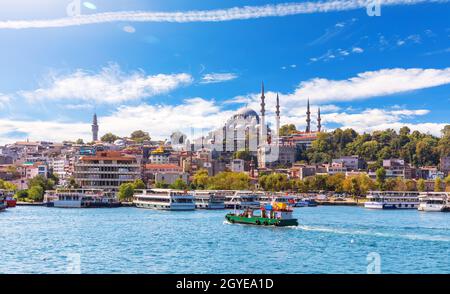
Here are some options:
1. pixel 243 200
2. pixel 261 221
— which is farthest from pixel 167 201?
pixel 261 221

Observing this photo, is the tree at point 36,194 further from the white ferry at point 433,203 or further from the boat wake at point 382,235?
the boat wake at point 382,235

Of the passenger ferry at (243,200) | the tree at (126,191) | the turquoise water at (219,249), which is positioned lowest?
the turquoise water at (219,249)

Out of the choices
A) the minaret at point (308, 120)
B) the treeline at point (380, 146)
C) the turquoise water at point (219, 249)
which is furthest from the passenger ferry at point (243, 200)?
the minaret at point (308, 120)

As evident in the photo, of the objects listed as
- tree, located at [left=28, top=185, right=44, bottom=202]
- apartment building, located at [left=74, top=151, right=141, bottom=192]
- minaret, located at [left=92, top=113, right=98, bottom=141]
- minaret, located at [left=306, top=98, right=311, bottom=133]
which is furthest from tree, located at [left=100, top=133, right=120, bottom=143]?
tree, located at [left=28, top=185, right=44, bottom=202]

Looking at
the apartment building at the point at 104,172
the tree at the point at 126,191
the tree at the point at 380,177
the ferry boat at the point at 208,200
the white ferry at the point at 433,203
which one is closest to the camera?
the white ferry at the point at 433,203

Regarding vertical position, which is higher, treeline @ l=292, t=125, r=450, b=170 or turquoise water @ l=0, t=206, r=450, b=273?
treeline @ l=292, t=125, r=450, b=170

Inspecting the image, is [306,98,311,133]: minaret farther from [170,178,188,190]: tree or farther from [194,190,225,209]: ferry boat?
[194,190,225,209]: ferry boat
